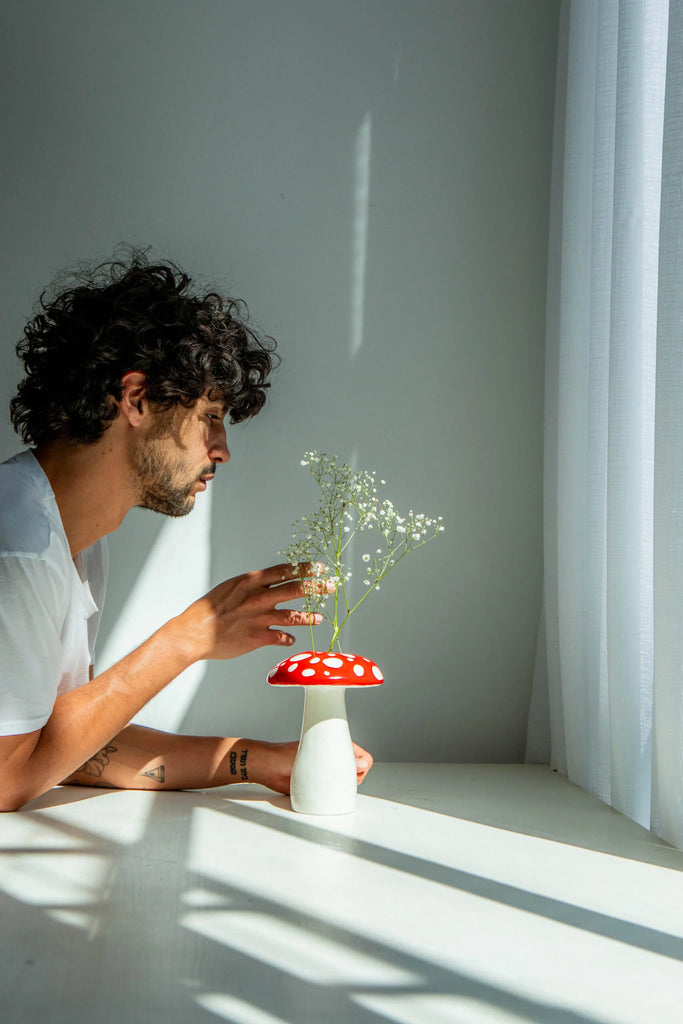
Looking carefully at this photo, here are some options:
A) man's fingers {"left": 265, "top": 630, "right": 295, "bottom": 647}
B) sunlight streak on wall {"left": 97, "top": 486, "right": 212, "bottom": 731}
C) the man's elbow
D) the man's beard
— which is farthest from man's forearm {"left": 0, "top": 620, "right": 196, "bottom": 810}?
sunlight streak on wall {"left": 97, "top": 486, "right": 212, "bottom": 731}

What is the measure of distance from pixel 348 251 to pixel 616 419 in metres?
0.65

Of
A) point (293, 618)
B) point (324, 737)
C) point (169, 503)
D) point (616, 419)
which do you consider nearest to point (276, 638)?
point (293, 618)

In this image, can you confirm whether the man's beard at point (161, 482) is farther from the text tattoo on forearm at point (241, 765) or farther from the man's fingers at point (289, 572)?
the text tattoo on forearm at point (241, 765)

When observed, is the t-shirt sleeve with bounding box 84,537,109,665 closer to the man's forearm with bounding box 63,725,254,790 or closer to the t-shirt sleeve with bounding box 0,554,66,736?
the man's forearm with bounding box 63,725,254,790

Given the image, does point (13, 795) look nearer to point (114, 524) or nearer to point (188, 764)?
point (188, 764)

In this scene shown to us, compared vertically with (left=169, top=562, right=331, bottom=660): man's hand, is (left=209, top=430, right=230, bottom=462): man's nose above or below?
above

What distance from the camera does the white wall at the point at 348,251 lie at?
1.72 metres

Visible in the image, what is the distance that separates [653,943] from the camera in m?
0.87

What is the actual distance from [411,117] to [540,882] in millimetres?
1374

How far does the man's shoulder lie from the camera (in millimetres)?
1158

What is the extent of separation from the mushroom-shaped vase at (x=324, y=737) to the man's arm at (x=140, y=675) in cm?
5

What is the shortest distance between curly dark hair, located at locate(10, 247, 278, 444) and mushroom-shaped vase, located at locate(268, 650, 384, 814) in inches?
16.5

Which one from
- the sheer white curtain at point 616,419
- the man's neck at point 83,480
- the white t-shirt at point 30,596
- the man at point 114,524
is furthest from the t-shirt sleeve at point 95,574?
the sheer white curtain at point 616,419

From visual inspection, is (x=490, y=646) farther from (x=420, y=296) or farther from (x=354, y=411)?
(x=420, y=296)
